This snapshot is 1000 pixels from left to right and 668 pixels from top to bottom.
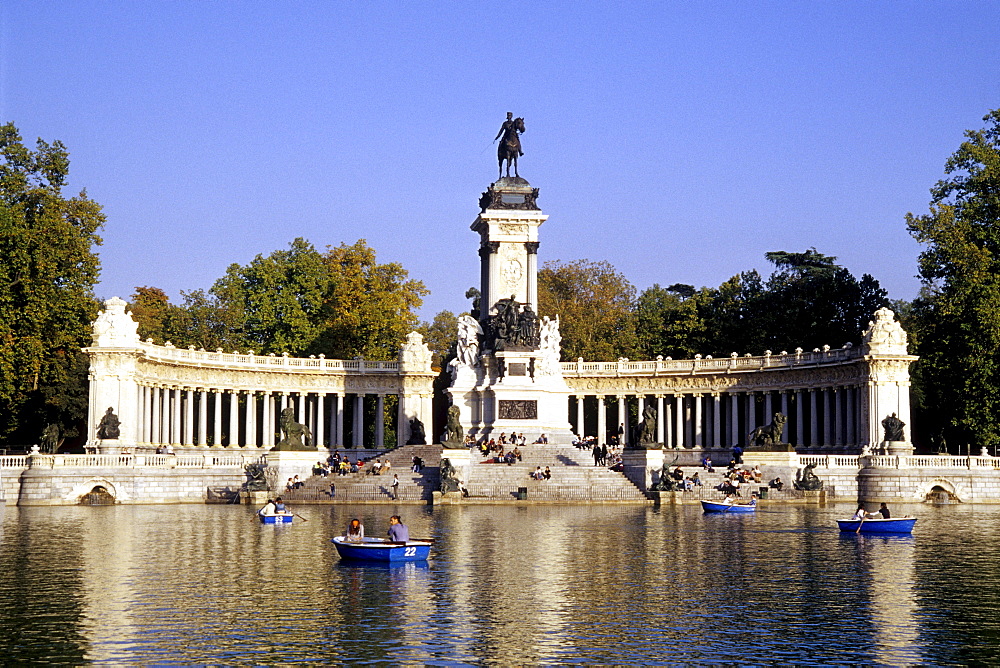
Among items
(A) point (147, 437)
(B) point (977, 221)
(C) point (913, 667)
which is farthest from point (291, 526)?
(B) point (977, 221)

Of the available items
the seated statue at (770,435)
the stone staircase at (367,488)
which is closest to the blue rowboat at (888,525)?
the stone staircase at (367,488)

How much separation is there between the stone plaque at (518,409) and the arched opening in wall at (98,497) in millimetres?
21822

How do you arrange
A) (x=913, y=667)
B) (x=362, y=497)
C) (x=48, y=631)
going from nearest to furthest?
(x=913, y=667) < (x=48, y=631) < (x=362, y=497)

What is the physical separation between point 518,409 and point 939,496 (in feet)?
73.0

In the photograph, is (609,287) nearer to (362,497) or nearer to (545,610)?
(362,497)

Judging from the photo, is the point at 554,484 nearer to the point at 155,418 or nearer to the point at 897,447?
the point at 897,447

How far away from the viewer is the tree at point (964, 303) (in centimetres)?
6981

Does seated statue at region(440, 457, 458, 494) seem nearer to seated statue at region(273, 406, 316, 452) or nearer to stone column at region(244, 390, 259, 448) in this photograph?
seated statue at region(273, 406, 316, 452)

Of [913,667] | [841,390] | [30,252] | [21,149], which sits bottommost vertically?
[913,667]

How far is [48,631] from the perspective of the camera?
Result: 2155 centimetres

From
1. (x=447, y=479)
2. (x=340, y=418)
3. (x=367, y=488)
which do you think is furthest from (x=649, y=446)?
(x=340, y=418)

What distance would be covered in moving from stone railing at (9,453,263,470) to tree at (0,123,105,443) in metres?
11.6

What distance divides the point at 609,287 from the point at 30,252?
53.7 meters

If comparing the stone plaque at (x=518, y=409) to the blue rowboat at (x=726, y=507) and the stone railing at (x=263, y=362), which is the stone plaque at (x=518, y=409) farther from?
the blue rowboat at (x=726, y=507)
